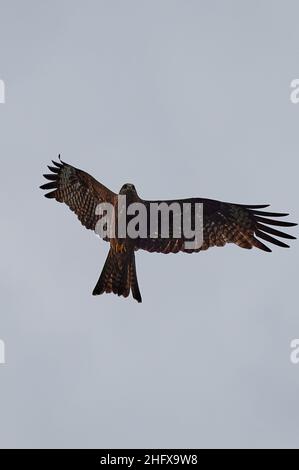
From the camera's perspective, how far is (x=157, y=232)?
2050 centimetres

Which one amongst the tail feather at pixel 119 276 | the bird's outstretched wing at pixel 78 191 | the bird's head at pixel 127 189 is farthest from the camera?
the bird's outstretched wing at pixel 78 191

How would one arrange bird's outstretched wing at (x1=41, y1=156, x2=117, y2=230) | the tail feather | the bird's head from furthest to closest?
bird's outstretched wing at (x1=41, y1=156, x2=117, y2=230), the bird's head, the tail feather

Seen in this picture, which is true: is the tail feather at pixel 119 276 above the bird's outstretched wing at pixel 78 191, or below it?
below

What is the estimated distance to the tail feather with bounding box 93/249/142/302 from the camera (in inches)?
780

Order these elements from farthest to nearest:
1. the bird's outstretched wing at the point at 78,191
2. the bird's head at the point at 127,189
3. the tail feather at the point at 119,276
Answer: the bird's outstretched wing at the point at 78,191 < the bird's head at the point at 127,189 < the tail feather at the point at 119,276

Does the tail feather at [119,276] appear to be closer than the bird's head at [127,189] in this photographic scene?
Yes

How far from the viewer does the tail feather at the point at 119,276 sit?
19.8 m

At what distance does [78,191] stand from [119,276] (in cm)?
203

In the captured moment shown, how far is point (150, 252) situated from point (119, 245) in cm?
58

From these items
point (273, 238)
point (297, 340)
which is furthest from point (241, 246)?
point (297, 340)

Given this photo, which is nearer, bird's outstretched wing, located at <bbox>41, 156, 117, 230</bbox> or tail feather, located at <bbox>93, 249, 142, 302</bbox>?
tail feather, located at <bbox>93, 249, 142, 302</bbox>

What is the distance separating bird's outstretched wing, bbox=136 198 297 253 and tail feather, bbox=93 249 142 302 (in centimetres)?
43

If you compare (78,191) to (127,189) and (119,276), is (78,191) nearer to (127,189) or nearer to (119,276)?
(127,189)
